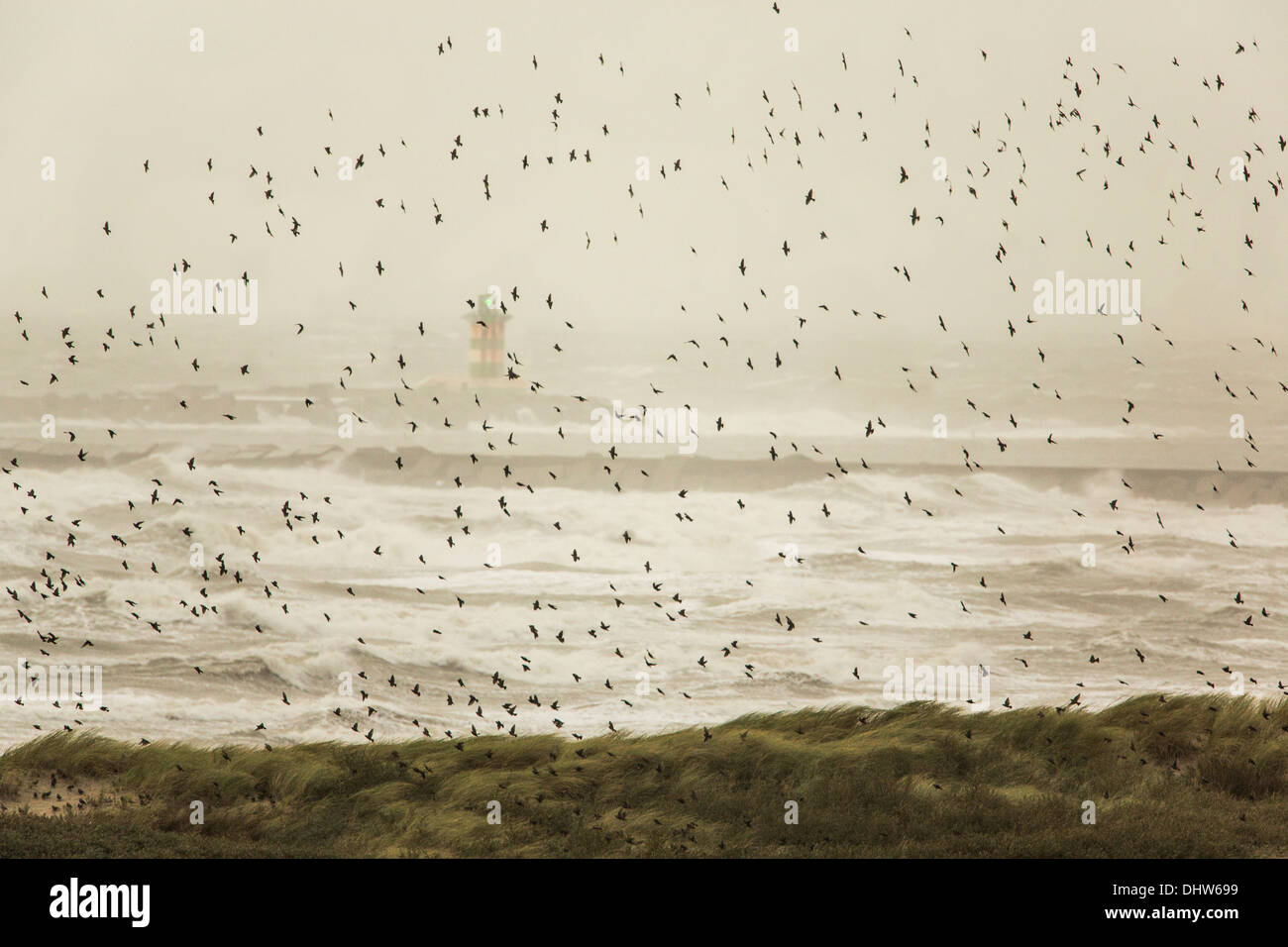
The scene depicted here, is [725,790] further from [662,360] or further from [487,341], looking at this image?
A: [487,341]

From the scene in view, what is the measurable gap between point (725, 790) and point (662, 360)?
418 cm

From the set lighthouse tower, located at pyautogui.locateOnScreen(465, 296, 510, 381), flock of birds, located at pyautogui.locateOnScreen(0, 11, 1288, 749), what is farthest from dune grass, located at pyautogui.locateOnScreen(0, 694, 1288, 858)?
lighthouse tower, located at pyautogui.locateOnScreen(465, 296, 510, 381)

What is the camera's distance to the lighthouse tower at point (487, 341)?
10.5m

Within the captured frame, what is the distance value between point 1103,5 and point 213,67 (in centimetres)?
747

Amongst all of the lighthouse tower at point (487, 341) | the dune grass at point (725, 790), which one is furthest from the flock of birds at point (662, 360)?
the dune grass at point (725, 790)

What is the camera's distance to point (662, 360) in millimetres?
10805

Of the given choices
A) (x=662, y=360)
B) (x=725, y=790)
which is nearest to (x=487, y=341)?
(x=662, y=360)

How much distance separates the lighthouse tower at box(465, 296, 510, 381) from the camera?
10.5m

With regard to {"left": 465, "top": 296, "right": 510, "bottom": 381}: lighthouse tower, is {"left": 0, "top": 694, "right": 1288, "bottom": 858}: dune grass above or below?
below

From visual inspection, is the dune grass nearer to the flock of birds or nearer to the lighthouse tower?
the flock of birds

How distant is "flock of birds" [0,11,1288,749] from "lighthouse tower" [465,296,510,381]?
113mm

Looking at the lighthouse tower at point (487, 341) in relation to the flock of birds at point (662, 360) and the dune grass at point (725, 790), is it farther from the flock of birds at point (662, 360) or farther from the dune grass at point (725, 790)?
the dune grass at point (725, 790)
